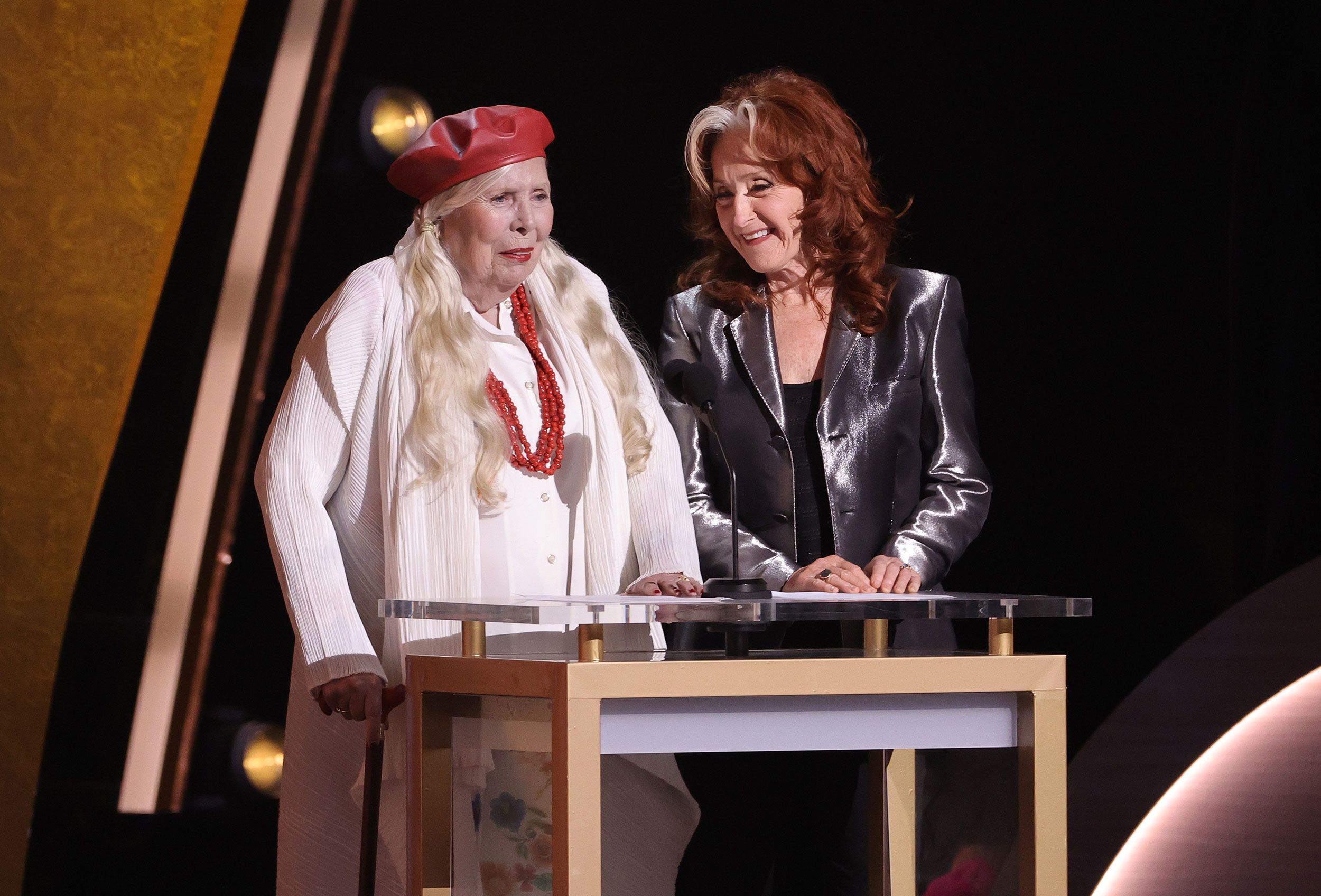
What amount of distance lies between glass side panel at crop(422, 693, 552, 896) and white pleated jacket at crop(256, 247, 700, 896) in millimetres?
250

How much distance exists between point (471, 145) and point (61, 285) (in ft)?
4.23

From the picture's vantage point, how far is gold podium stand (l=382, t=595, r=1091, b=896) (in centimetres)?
162

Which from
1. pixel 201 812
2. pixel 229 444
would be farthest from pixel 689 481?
pixel 201 812

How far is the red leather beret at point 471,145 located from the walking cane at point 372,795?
0.77m

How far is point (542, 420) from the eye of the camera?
2.27 meters

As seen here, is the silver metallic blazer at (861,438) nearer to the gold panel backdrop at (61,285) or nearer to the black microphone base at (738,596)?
the black microphone base at (738,596)

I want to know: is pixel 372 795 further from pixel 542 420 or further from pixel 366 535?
pixel 542 420

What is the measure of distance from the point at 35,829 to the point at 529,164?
1820mm

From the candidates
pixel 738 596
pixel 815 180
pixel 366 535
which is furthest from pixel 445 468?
pixel 815 180

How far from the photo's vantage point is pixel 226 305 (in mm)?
3242

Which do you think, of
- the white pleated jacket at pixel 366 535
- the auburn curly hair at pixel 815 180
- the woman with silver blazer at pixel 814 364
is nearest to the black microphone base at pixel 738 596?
the white pleated jacket at pixel 366 535

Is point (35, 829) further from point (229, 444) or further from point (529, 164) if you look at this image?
point (529, 164)

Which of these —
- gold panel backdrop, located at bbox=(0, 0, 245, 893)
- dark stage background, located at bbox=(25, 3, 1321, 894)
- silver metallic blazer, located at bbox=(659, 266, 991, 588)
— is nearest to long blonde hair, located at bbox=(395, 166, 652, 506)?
silver metallic blazer, located at bbox=(659, 266, 991, 588)

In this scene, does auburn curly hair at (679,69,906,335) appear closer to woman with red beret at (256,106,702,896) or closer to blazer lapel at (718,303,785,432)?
blazer lapel at (718,303,785,432)
